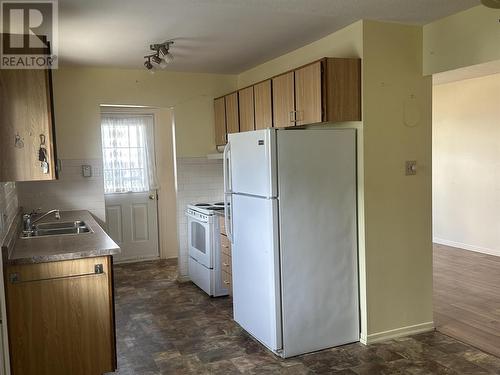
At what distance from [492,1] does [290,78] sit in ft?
6.99

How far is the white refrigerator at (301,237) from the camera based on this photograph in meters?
3.32

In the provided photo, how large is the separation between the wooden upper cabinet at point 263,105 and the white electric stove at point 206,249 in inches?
42.8

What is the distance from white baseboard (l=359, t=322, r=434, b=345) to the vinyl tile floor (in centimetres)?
5

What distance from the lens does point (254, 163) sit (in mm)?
3477

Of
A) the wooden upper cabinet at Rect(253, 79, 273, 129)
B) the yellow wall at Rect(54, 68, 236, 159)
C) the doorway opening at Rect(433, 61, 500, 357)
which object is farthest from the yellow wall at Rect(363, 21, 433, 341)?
the yellow wall at Rect(54, 68, 236, 159)

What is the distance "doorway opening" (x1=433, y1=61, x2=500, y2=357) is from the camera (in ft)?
17.8

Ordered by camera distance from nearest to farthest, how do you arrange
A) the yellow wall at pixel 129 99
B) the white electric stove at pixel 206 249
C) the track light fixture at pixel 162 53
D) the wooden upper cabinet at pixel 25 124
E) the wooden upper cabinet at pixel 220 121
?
the wooden upper cabinet at pixel 25 124
the track light fixture at pixel 162 53
the white electric stove at pixel 206 249
the yellow wall at pixel 129 99
the wooden upper cabinet at pixel 220 121

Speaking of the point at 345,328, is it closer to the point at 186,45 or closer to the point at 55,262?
the point at 55,262

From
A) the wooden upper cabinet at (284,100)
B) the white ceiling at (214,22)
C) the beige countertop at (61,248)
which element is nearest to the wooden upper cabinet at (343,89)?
the white ceiling at (214,22)

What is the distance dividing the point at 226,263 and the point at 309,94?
6.56 ft

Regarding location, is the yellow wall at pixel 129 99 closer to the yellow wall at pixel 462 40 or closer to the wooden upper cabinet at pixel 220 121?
the wooden upper cabinet at pixel 220 121

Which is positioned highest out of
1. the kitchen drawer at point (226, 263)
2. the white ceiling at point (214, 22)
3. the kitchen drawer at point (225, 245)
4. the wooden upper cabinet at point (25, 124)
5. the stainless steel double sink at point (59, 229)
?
the white ceiling at point (214, 22)

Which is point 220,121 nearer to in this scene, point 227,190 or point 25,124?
point 227,190

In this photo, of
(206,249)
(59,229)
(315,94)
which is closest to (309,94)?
(315,94)
